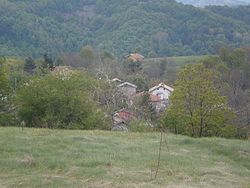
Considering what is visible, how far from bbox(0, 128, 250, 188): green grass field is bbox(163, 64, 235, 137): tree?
365 inches

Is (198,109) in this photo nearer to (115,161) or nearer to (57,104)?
(57,104)

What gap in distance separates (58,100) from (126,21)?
91855mm

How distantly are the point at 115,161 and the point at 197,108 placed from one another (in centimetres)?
1514

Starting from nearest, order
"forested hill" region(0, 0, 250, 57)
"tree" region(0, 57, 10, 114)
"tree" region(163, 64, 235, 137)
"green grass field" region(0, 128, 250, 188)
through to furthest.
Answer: "green grass field" region(0, 128, 250, 188), "tree" region(163, 64, 235, 137), "tree" region(0, 57, 10, 114), "forested hill" region(0, 0, 250, 57)

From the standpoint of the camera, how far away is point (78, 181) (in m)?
9.27

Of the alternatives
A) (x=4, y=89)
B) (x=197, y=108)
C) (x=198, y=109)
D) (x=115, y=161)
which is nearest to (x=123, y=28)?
(x=4, y=89)

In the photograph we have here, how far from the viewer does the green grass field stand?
372 inches

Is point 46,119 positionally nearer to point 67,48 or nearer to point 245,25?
point 67,48

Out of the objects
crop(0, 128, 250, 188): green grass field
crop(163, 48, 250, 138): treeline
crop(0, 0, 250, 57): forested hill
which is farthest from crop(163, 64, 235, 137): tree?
crop(0, 0, 250, 57): forested hill

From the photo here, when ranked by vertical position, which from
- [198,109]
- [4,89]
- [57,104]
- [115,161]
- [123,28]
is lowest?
[115,161]

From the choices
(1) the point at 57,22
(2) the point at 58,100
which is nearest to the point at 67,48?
(1) the point at 57,22

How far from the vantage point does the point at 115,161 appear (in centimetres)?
1126

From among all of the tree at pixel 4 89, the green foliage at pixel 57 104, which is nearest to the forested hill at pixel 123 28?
the tree at pixel 4 89

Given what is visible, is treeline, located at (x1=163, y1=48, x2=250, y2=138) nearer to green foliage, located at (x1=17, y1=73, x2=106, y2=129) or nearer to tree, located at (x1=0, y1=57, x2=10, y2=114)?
green foliage, located at (x1=17, y1=73, x2=106, y2=129)
